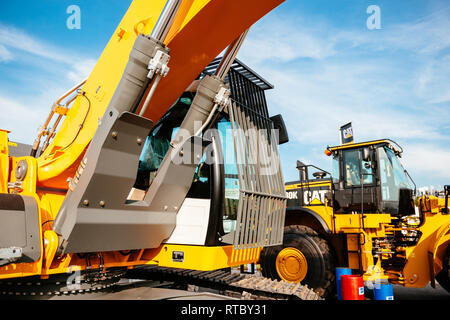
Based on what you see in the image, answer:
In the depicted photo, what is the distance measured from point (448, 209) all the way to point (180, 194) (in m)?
5.97

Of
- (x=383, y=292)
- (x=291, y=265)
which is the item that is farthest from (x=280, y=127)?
(x=291, y=265)

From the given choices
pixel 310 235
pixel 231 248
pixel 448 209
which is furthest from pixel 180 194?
pixel 448 209

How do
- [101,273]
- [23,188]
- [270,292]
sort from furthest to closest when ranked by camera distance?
[270,292] → [101,273] → [23,188]

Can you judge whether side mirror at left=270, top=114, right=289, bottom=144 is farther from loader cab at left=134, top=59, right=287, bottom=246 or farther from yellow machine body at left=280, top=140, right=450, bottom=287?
yellow machine body at left=280, top=140, right=450, bottom=287

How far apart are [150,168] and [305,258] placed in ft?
13.3

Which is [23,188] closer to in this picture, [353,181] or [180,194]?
[180,194]

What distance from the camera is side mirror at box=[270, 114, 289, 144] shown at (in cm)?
436

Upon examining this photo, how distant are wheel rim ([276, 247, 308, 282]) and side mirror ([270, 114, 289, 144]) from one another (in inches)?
120

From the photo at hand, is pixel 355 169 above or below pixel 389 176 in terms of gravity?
above

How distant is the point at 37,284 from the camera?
3076 mm

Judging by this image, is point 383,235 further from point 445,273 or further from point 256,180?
point 256,180

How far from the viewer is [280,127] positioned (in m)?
4.39

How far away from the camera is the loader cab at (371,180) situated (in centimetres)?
702

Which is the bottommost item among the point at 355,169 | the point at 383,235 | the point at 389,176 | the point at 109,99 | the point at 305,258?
the point at 305,258
